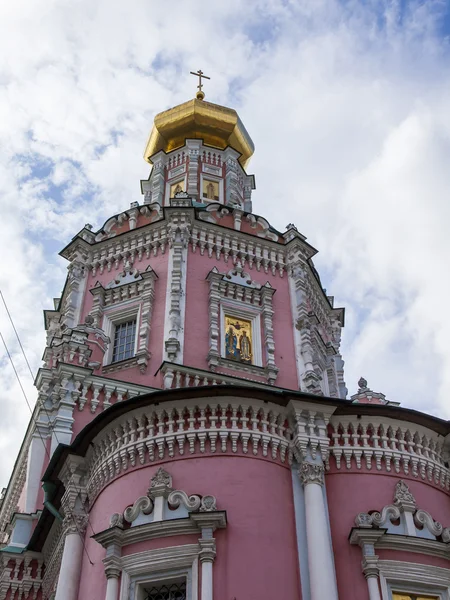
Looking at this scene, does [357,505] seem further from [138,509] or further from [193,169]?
[193,169]

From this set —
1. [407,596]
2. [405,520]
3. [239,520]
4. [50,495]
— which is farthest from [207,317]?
[407,596]

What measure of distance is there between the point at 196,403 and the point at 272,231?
9.78 m

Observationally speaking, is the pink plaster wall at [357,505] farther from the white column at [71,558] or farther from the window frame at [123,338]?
the window frame at [123,338]

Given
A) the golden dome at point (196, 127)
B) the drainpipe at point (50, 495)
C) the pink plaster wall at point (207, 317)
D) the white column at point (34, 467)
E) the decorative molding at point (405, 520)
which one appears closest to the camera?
the decorative molding at point (405, 520)

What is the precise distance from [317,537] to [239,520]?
3.34ft

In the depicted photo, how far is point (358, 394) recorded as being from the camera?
15078 millimetres

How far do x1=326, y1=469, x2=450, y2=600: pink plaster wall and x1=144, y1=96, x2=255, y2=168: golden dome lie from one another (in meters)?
15.0

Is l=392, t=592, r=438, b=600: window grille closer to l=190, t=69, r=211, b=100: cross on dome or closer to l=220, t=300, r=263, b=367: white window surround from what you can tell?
l=220, t=300, r=263, b=367: white window surround

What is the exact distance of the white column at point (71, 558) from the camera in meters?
10.2

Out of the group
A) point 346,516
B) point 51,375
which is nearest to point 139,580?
point 346,516

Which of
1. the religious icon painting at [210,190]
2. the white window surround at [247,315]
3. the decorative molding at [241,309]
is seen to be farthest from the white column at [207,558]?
the religious icon painting at [210,190]

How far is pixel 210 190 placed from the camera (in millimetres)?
22281

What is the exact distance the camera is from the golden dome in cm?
2378

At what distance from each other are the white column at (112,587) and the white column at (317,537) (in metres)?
2.42
